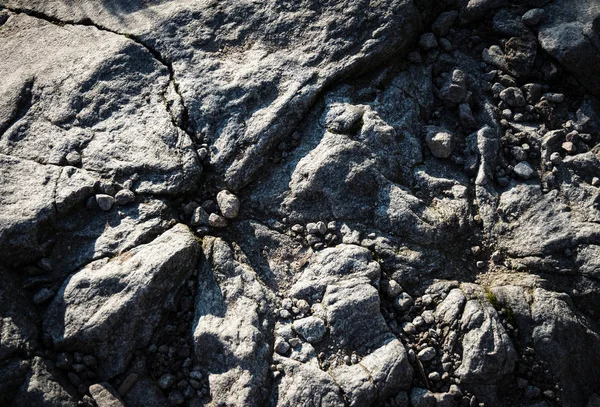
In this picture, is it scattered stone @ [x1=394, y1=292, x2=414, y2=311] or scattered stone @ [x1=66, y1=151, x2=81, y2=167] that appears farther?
scattered stone @ [x1=66, y1=151, x2=81, y2=167]

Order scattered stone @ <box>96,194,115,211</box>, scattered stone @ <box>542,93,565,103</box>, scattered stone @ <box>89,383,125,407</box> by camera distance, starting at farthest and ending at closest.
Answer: scattered stone @ <box>542,93,565,103</box>
scattered stone @ <box>96,194,115,211</box>
scattered stone @ <box>89,383,125,407</box>

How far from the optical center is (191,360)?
3.47 metres

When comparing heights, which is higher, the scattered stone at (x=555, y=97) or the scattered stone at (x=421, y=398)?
the scattered stone at (x=555, y=97)

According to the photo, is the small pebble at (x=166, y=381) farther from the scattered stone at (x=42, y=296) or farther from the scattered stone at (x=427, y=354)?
the scattered stone at (x=427, y=354)

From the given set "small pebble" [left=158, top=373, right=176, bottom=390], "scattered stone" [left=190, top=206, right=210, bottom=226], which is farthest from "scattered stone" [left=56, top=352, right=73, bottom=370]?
"scattered stone" [left=190, top=206, right=210, bottom=226]

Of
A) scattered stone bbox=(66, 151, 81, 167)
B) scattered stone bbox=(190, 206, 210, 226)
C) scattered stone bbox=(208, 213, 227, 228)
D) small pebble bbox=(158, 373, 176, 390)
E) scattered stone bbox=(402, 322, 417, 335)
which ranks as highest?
scattered stone bbox=(66, 151, 81, 167)

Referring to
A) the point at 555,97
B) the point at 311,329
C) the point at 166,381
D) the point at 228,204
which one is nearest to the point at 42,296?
the point at 166,381

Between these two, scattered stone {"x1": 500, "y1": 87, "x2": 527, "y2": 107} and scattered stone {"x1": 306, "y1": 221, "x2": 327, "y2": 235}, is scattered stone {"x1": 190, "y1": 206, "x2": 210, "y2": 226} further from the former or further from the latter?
scattered stone {"x1": 500, "y1": 87, "x2": 527, "y2": 107}

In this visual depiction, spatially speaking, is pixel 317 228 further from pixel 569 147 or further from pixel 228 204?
pixel 569 147

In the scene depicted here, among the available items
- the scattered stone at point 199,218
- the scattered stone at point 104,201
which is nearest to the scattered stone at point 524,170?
the scattered stone at point 199,218

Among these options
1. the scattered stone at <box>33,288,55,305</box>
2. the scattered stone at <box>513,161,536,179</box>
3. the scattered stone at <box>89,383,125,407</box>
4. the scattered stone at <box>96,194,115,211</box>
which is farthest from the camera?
the scattered stone at <box>513,161,536,179</box>

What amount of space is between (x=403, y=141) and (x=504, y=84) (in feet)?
3.28

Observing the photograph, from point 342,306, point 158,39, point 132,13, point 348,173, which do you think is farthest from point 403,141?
point 132,13

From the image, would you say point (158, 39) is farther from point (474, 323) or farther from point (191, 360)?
point (474, 323)
